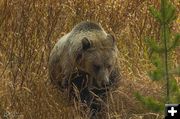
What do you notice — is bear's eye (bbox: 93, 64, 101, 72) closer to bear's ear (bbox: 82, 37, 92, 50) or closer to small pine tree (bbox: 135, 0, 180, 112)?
bear's ear (bbox: 82, 37, 92, 50)

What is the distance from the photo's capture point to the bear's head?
203 inches

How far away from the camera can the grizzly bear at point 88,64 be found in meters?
5.18

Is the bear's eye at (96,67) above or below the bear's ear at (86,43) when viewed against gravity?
below

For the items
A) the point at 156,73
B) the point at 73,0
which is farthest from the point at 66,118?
the point at 73,0

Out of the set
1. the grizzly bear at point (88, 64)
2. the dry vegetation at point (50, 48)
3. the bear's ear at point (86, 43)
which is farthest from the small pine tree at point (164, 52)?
the bear's ear at point (86, 43)

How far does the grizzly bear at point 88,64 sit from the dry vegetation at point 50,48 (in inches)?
5.9

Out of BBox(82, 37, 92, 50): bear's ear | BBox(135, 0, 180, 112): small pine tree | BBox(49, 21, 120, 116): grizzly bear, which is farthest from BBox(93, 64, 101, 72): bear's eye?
BBox(135, 0, 180, 112): small pine tree

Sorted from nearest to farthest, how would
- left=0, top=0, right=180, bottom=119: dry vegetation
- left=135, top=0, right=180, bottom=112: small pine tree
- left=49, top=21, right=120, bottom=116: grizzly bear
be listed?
left=135, top=0, right=180, bottom=112: small pine tree
left=0, top=0, right=180, bottom=119: dry vegetation
left=49, top=21, right=120, bottom=116: grizzly bear

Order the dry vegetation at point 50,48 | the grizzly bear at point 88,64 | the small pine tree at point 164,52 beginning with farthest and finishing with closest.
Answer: the grizzly bear at point 88,64, the dry vegetation at point 50,48, the small pine tree at point 164,52

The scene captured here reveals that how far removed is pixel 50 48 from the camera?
6.54 meters

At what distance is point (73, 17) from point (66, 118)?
2.76 m

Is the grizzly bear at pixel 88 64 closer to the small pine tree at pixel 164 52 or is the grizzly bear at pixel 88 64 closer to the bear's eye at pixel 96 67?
the bear's eye at pixel 96 67

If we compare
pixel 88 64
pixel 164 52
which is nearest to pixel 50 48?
pixel 88 64

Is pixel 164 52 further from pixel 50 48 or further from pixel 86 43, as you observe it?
pixel 50 48
